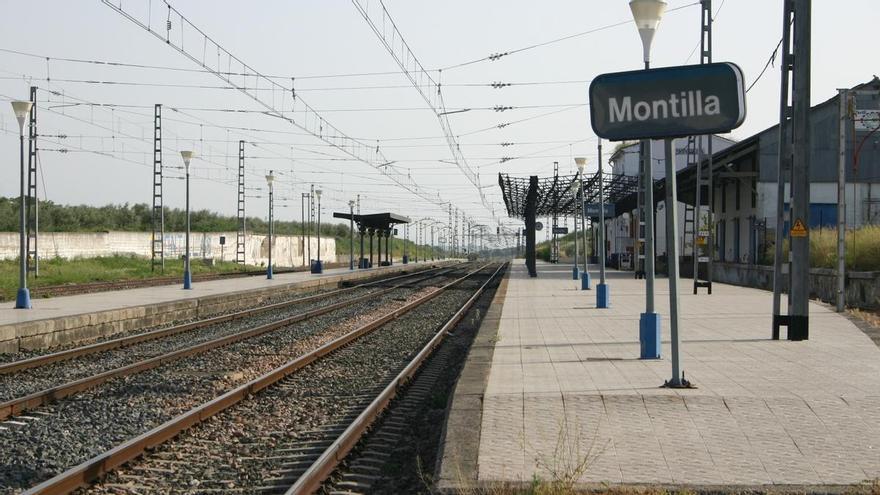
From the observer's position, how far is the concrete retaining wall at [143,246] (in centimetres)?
4941

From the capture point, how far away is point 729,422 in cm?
770

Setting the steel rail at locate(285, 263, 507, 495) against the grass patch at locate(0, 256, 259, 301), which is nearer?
the steel rail at locate(285, 263, 507, 495)

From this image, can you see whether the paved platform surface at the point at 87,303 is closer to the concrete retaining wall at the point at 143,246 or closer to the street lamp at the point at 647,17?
the street lamp at the point at 647,17

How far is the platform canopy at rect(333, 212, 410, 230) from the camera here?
182 feet

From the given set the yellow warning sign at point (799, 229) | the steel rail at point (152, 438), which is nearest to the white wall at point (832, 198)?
the yellow warning sign at point (799, 229)

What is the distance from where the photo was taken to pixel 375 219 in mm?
57125

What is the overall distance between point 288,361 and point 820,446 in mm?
8884

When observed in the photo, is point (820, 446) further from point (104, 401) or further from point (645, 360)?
point (104, 401)

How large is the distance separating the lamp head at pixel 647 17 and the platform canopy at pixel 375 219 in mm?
43652

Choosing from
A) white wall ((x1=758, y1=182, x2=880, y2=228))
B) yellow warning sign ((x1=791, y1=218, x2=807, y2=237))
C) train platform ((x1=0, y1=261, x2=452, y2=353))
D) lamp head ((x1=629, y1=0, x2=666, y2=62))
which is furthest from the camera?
white wall ((x1=758, y1=182, x2=880, y2=228))

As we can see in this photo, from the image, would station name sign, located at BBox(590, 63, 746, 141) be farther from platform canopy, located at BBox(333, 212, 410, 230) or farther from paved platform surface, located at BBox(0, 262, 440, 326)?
platform canopy, located at BBox(333, 212, 410, 230)

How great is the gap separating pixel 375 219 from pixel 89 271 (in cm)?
1925

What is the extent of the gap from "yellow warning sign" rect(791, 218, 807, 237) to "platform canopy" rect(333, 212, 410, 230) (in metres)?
40.8

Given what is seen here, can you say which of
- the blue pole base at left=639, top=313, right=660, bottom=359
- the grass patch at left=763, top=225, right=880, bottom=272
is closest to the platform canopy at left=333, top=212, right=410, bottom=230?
the grass patch at left=763, top=225, right=880, bottom=272
